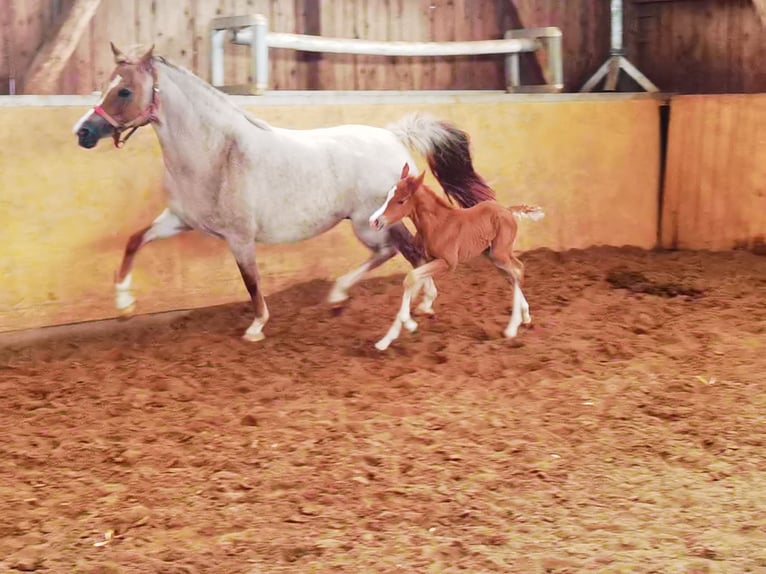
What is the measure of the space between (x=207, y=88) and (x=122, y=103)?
1.81 feet

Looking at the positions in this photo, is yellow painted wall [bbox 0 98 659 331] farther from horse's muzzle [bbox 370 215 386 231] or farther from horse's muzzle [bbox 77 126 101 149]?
horse's muzzle [bbox 370 215 386 231]

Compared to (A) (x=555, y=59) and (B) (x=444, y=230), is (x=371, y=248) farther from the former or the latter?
(A) (x=555, y=59)

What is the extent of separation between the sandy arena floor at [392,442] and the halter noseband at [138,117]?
3.96 ft

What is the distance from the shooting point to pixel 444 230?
18.8 feet

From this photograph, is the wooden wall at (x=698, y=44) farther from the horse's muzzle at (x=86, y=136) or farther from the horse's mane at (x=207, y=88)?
the horse's muzzle at (x=86, y=136)

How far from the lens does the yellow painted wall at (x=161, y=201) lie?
5.67 metres

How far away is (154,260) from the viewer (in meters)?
6.23

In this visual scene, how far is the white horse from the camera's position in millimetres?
5531

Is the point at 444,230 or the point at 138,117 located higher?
the point at 138,117

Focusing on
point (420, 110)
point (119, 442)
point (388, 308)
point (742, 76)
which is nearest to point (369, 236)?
point (388, 308)

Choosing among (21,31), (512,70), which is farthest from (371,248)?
(512,70)

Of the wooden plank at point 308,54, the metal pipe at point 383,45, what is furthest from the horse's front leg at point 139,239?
the wooden plank at point 308,54

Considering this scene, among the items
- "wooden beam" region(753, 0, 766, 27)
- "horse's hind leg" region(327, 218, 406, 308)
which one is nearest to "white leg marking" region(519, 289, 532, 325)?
"horse's hind leg" region(327, 218, 406, 308)

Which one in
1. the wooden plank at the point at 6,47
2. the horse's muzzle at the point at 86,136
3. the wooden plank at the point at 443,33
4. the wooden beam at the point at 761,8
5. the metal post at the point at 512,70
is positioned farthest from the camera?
the metal post at the point at 512,70
